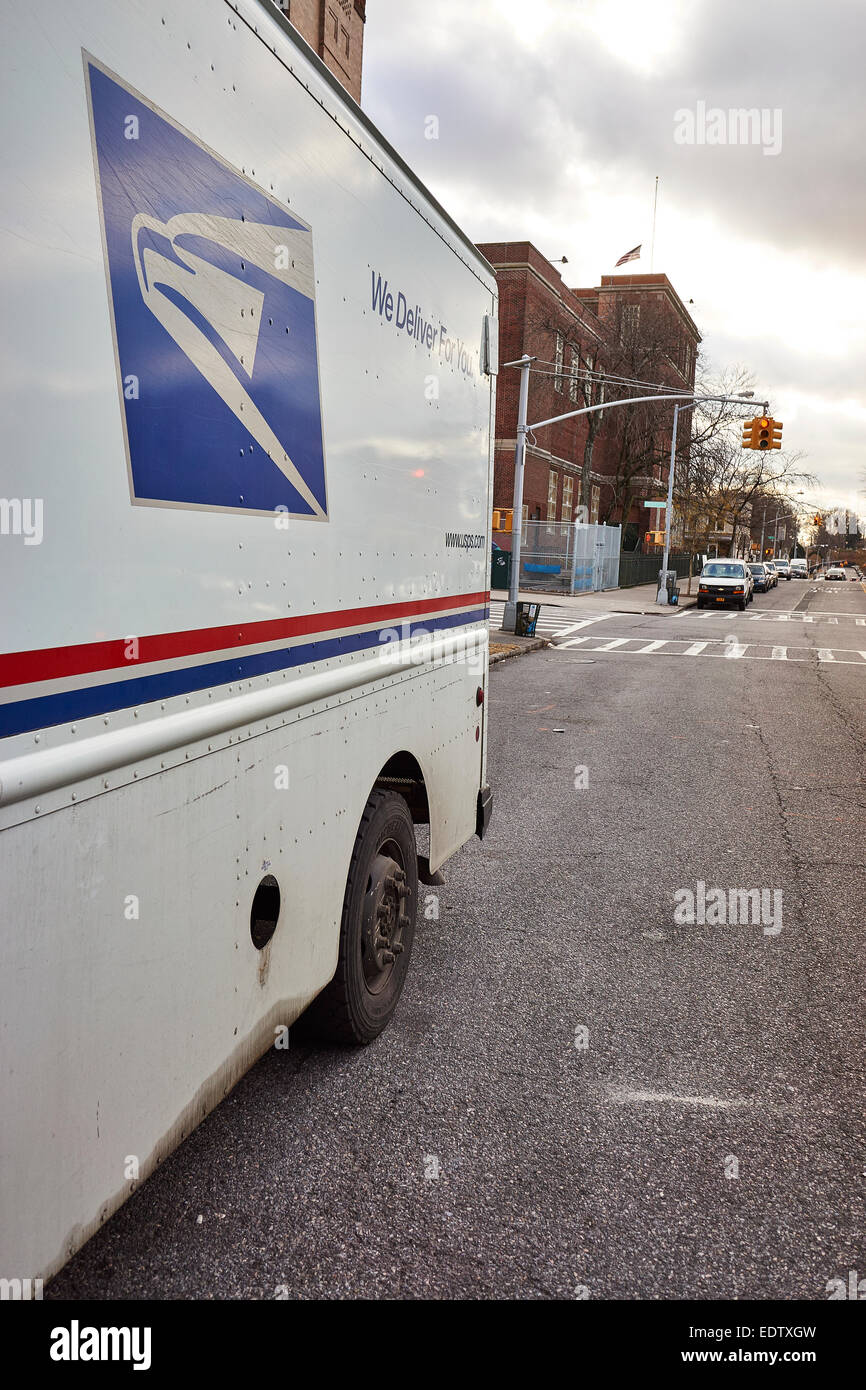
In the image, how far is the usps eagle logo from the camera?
205cm

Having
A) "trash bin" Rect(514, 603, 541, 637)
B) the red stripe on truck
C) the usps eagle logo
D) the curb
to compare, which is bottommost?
the curb

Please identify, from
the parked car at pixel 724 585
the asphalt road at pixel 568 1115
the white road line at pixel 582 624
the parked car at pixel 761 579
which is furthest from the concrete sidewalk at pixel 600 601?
the asphalt road at pixel 568 1115

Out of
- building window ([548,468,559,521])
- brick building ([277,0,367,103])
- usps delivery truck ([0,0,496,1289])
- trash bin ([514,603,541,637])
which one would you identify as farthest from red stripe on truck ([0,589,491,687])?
building window ([548,468,559,521])

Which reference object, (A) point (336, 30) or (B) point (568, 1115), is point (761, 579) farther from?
(B) point (568, 1115)

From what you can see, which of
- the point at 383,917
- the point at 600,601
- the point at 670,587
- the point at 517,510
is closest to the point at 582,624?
the point at 517,510

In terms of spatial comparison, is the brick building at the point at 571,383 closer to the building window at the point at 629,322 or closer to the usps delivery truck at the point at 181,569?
the building window at the point at 629,322

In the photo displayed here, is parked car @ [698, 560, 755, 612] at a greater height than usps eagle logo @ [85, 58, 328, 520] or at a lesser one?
lesser

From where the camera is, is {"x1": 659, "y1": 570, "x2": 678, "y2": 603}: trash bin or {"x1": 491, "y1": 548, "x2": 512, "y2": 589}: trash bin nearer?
{"x1": 491, "y1": 548, "x2": 512, "y2": 589}: trash bin

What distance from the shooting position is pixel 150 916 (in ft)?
7.47

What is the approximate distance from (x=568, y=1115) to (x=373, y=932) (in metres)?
0.97

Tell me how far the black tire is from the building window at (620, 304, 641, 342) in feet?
157

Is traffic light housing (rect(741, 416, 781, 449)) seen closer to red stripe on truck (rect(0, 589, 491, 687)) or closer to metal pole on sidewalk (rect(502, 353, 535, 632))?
metal pole on sidewalk (rect(502, 353, 535, 632))

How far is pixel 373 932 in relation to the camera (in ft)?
12.7
